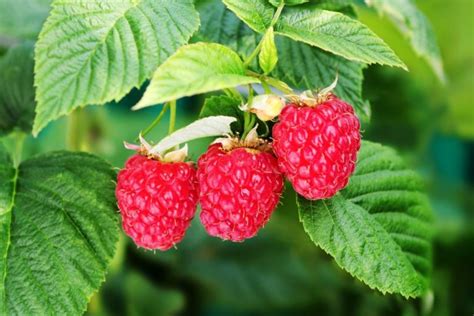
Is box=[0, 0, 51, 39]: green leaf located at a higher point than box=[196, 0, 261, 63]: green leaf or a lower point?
lower

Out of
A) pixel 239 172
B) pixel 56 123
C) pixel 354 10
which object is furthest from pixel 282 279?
pixel 239 172

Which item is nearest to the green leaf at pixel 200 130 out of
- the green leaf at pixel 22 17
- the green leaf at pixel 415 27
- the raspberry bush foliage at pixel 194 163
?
the raspberry bush foliage at pixel 194 163

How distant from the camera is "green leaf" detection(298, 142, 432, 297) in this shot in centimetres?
90

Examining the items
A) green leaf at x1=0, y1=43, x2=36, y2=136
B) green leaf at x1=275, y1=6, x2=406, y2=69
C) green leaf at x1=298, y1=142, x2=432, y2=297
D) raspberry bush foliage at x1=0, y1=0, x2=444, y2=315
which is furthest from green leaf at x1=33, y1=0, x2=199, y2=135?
green leaf at x1=0, y1=43, x2=36, y2=136

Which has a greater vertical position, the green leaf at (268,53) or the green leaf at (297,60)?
the green leaf at (268,53)

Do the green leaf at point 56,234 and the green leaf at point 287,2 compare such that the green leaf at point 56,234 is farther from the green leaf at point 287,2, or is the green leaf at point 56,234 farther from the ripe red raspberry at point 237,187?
the green leaf at point 287,2

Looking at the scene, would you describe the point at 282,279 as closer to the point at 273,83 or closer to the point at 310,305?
the point at 310,305

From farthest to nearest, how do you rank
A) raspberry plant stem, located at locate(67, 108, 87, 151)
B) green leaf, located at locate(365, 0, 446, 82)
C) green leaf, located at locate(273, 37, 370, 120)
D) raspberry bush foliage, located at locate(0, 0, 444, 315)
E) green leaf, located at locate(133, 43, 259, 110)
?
raspberry plant stem, located at locate(67, 108, 87, 151) < green leaf, located at locate(365, 0, 446, 82) < green leaf, located at locate(273, 37, 370, 120) < raspberry bush foliage, located at locate(0, 0, 444, 315) < green leaf, located at locate(133, 43, 259, 110)

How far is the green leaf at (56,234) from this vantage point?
0.89 m

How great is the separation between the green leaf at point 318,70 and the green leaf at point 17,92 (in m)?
0.37

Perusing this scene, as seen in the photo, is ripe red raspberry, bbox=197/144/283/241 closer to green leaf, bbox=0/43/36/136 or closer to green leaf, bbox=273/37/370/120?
green leaf, bbox=273/37/370/120

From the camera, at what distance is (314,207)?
35.9 inches

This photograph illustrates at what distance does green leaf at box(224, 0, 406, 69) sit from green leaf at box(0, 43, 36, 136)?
0.45 metres

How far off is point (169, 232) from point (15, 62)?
0.44 m
